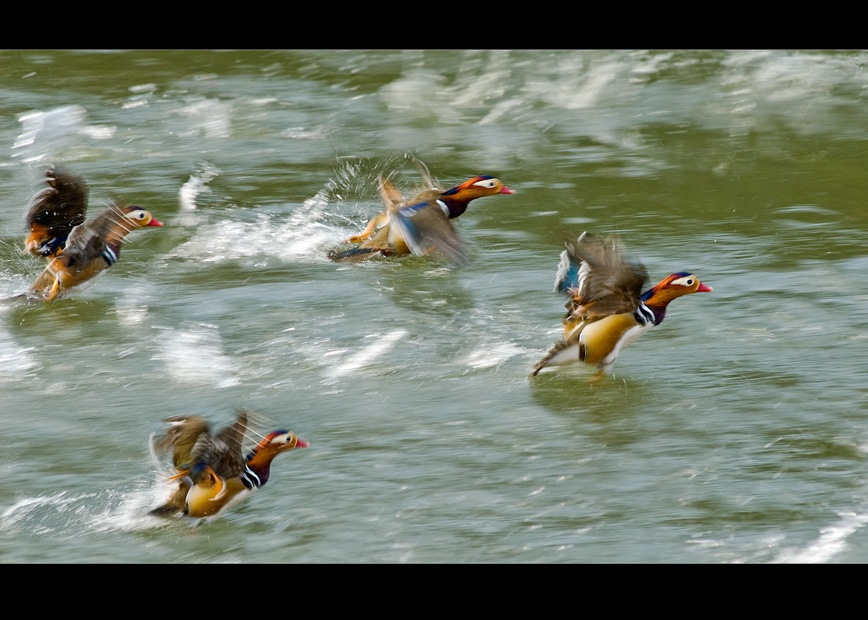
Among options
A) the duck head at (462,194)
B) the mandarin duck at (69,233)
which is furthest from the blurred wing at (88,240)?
the duck head at (462,194)

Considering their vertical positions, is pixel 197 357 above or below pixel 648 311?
below

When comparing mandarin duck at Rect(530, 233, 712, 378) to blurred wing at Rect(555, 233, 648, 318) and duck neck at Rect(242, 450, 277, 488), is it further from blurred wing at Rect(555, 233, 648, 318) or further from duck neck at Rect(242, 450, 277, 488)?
duck neck at Rect(242, 450, 277, 488)

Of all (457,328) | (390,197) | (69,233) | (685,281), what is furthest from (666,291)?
(69,233)

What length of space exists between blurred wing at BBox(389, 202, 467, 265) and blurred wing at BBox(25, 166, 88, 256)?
140 centimetres

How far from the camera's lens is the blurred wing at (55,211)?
5199mm

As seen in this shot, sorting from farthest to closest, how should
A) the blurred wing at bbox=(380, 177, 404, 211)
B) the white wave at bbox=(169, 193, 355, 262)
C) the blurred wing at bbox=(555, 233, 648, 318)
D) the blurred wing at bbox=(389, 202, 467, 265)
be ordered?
the white wave at bbox=(169, 193, 355, 262)
the blurred wing at bbox=(380, 177, 404, 211)
the blurred wing at bbox=(389, 202, 467, 265)
the blurred wing at bbox=(555, 233, 648, 318)

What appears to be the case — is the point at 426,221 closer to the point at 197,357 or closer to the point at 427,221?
the point at 427,221

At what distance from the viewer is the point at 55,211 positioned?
5258 mm

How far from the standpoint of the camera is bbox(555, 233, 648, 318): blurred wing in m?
4.29

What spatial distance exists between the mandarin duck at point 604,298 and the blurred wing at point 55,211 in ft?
7.09

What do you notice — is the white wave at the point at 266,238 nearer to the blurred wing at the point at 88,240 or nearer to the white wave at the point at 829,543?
the blurred wing at the point at 88,240

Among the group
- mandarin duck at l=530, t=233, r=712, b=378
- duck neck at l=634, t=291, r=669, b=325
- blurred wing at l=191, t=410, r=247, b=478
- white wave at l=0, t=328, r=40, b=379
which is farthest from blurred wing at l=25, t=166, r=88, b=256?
duck neck at l=634, t=291, r=669, b=325

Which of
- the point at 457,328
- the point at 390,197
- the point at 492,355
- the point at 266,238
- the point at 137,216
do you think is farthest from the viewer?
the point at 266,238

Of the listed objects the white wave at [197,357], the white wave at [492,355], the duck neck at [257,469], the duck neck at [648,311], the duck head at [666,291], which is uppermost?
the duck head at [666,291]
